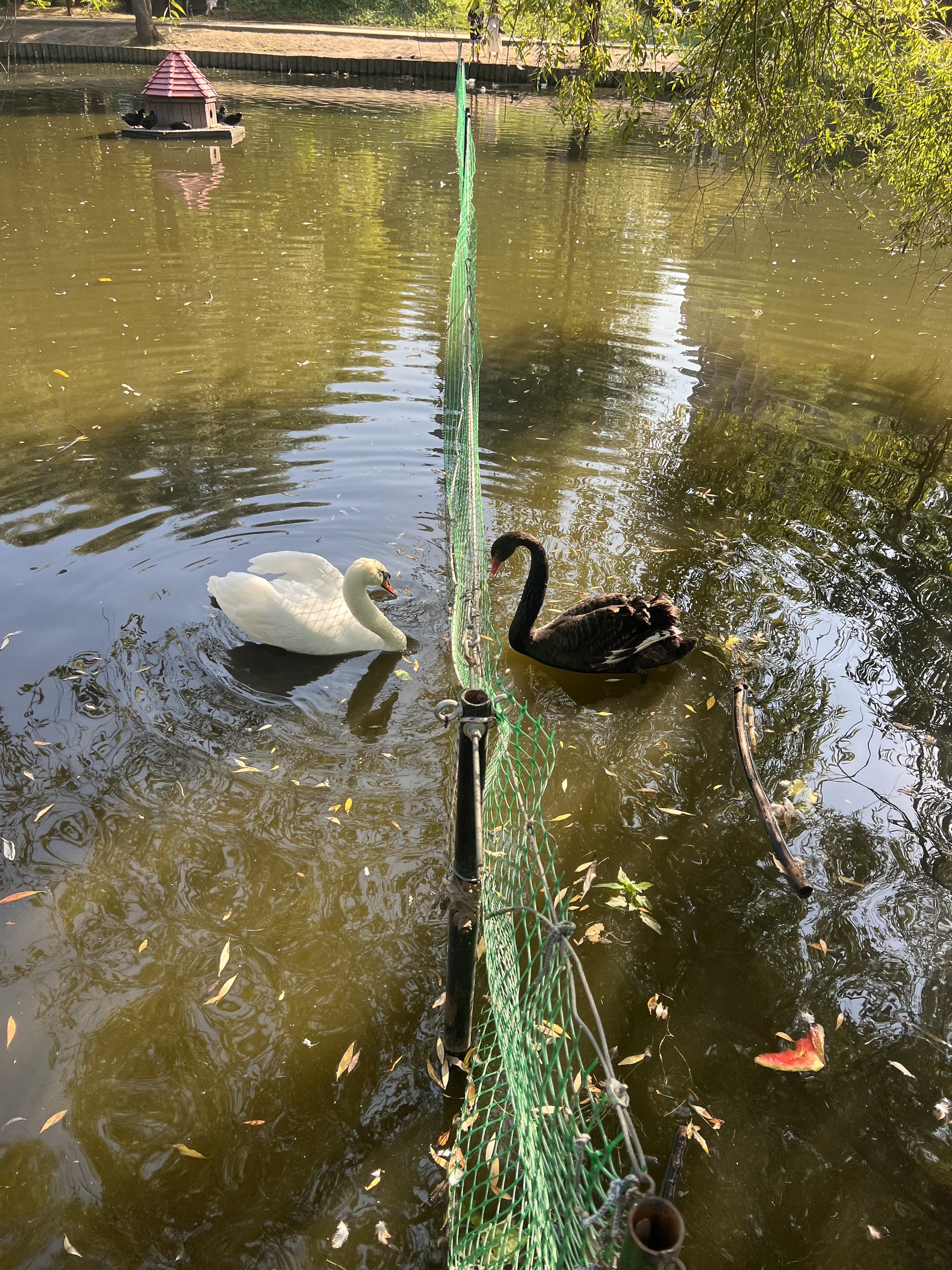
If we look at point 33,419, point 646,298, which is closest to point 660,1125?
point 33,419

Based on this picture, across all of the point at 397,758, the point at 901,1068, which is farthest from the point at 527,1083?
→ the point at 397,758

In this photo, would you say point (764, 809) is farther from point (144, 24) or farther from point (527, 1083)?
point (144, 24)

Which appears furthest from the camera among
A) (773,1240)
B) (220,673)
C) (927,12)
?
(927,12)

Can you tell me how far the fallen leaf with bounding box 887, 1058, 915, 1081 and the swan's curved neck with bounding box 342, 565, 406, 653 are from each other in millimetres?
3085

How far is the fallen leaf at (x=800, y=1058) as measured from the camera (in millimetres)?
3033

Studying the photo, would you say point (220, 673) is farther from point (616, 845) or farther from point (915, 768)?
point (915, 768)

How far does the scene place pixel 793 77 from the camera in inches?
231

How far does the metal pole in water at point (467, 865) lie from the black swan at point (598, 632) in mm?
2305

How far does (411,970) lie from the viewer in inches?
128

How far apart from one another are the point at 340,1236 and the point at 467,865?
1217 millimetres

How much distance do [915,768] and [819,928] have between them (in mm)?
1346

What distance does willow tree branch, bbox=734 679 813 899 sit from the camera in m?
3.63

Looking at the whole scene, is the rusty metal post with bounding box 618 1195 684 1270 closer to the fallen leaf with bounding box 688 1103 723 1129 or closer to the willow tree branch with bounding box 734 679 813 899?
the fallen leaf with bounding box 688 1103 723 1129

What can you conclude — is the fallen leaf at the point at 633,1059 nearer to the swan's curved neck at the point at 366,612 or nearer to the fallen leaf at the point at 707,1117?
the fallen leaf at the point at 707,1117
